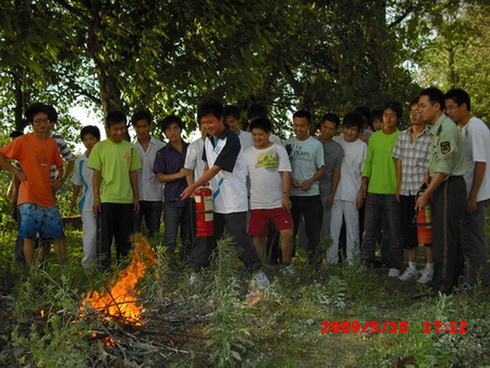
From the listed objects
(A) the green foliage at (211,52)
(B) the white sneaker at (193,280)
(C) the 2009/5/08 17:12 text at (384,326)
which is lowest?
(C) the 2009/5/08 17:12 text at (384,326)

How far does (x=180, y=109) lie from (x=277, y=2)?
234cm

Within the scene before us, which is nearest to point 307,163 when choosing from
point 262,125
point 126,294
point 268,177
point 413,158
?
point 268,177

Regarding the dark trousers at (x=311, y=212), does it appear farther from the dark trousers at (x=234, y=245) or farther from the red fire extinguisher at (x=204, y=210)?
the red fire extinguisher at (x=204, y=210)

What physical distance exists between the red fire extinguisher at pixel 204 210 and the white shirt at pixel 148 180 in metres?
1.67

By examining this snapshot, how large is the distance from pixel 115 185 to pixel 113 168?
→ 209 mm

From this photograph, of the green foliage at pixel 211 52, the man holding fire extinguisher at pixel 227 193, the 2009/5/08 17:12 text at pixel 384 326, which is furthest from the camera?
the green foliage at pixel 211 52

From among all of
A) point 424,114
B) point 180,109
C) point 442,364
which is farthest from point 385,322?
point 180,109

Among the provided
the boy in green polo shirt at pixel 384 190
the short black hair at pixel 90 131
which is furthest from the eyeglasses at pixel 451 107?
the short black hair at pixel 90 131

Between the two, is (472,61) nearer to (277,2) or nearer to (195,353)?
(277,2)

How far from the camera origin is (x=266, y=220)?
7488 mm

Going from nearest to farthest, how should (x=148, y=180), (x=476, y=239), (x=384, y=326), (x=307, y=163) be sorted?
1. (x=384, y=326)
2. (x=476, y=239)
3. (x=148, y=180)
4. (x=307, y=163)

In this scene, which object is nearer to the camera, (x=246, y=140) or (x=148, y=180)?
(x=148, y=180)

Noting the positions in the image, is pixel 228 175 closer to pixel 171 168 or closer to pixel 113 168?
pixel 171 168

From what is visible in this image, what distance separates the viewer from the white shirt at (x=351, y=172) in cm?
817
